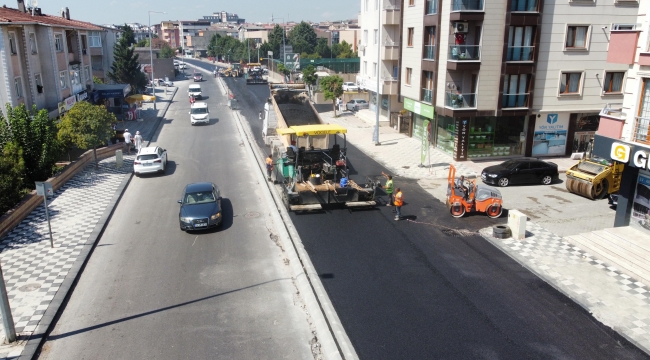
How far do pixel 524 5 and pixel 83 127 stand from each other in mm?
25765

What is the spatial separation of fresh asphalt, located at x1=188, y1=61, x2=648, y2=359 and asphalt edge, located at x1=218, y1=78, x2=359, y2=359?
27 cm

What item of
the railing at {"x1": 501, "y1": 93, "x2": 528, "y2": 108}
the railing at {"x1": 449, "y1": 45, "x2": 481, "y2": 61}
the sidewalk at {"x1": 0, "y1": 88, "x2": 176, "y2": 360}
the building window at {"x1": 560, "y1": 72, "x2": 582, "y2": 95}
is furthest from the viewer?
the building window at {"x1": 560, "y1": 72, "x2": 582, "y2": 95}

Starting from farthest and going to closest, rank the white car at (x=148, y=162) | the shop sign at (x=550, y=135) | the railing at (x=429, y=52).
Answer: the railing at (x=429, y=52) → the shop sign at (x=550, y=135) → the white car at (x=148, y=162)

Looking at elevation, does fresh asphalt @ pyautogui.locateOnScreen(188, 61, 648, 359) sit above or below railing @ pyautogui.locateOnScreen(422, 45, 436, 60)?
below

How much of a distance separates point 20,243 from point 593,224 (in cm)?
2188

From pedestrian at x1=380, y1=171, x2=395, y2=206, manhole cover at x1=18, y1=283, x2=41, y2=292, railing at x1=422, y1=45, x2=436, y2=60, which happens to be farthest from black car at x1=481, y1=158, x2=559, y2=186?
manhole cover at x1=18, y1=283, x2=41, y2=292

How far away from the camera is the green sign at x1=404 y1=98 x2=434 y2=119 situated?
32.6m

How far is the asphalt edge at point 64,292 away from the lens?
11.7 metres

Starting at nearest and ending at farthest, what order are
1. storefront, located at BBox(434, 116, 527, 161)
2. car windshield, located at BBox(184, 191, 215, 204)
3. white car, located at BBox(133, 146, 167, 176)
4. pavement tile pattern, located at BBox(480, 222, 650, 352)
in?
1. pavement tile pattern, located at BBox(480, 222, 650, 352)
2. car windshield, located at BBox(184, 191, 215, 204)
3. white car, located at BBox(133, 146, 167, 176)
4. storefront, located at BBox(434, 116, 527, 161)

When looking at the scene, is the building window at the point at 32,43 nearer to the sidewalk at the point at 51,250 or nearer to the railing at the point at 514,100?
the sidewalk at the point at 51,250

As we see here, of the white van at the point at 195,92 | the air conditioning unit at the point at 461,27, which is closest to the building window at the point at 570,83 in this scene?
the air conditioning unit at the point at 461,27

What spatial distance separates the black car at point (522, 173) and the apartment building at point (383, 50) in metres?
14.9

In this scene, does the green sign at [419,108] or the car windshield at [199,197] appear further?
the green sign at [419,108]

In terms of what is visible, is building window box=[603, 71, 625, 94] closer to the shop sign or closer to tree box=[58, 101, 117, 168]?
the shop sign
